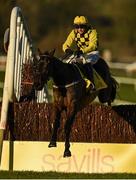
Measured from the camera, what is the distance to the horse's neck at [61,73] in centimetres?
1087

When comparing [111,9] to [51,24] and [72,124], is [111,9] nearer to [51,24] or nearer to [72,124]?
[51,24]

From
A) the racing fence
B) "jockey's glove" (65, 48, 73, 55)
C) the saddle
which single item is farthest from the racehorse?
the racing fence

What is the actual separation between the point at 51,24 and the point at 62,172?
2772 inches

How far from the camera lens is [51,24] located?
80.8 m

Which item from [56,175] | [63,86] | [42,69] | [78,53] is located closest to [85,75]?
[78,53]

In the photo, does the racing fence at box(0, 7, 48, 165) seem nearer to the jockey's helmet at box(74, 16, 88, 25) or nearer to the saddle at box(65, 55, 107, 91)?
the saddle at box(65, 55, 107, 91)

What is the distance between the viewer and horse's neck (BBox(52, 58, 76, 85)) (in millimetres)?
10867

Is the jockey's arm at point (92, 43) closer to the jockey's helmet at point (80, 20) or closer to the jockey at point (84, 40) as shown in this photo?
the jockey at point (84, 40)

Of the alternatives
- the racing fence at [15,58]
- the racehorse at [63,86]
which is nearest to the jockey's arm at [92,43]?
the racehorse at [63,86]

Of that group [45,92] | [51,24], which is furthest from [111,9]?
[45,92]

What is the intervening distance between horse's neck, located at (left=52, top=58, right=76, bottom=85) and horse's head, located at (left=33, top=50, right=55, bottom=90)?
0.25m

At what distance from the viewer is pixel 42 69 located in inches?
409

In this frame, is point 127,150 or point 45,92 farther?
point 45,92

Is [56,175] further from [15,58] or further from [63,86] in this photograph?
[15,58]
